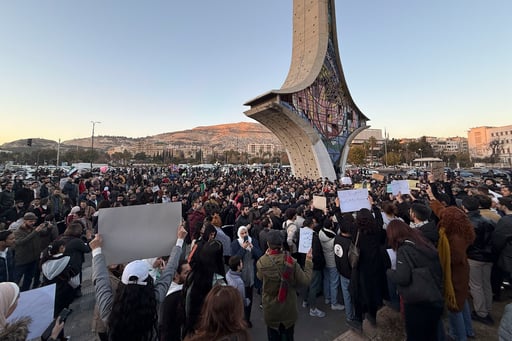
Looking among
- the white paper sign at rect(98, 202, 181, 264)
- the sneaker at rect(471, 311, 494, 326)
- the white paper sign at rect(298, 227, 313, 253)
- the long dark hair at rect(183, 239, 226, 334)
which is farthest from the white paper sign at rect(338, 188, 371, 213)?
the white paper sign at rect(98, 202, 181, 264)

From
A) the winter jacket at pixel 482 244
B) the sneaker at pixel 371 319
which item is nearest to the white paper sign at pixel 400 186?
the winter jacket at pixel 482 244

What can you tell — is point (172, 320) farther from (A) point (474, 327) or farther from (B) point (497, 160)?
(B) point (497, 160)

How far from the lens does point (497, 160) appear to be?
63062 mm

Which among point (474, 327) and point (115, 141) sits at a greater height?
point (115, 141)

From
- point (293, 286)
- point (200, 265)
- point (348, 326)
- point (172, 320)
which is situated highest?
point (200, 265)

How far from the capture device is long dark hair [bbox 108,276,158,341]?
1.74 metres

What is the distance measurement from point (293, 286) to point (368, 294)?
1384 mm

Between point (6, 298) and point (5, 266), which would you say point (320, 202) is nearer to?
point (6, 298)

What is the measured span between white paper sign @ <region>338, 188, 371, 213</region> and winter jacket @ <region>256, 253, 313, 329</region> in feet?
8.91

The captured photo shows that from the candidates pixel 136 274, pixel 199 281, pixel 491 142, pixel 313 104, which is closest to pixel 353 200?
pixel 199 281

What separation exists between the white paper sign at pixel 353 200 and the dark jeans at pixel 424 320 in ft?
8.12

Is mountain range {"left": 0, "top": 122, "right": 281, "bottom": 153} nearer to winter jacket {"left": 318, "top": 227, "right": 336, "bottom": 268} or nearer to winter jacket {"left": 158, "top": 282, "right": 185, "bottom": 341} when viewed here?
winter jacket {"left": 318, "top": 227, "right": 336, "bottom": 268}

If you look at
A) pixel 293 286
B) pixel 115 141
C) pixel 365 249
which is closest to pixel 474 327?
pixel 365 249

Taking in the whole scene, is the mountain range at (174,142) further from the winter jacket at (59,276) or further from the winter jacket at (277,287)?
the winter jacket at (277,287)
